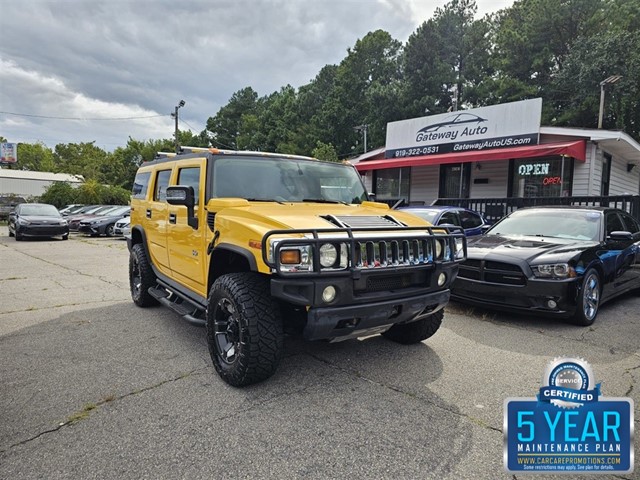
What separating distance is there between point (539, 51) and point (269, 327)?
32.8 metres

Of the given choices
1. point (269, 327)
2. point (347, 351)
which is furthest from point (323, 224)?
point (347, 351)

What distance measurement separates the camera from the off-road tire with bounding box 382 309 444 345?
407 centimetres

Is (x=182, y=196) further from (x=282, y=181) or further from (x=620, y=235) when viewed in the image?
(x=620, y=235)

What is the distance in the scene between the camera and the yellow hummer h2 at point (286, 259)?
2850 millimetres

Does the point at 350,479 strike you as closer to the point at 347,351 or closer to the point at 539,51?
the point at 347,351

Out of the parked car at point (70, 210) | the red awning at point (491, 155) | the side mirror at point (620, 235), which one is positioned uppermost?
the red awning at point (491, 155)

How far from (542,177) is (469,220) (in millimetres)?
5113

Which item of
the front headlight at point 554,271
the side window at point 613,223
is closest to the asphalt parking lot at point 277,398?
the front headlight at point 554,271

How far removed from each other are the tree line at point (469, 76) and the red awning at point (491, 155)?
8093 mm

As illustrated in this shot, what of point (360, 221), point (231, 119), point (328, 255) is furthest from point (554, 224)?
point (231, 119)

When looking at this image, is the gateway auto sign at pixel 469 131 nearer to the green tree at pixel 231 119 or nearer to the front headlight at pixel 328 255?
the front headlight at pixel 328 255

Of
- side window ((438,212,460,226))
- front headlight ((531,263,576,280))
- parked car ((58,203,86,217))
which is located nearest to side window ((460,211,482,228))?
side window ((438,212,460,226))

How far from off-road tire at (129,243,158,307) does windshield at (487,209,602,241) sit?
195 inches

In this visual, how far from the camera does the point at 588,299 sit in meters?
5.11
